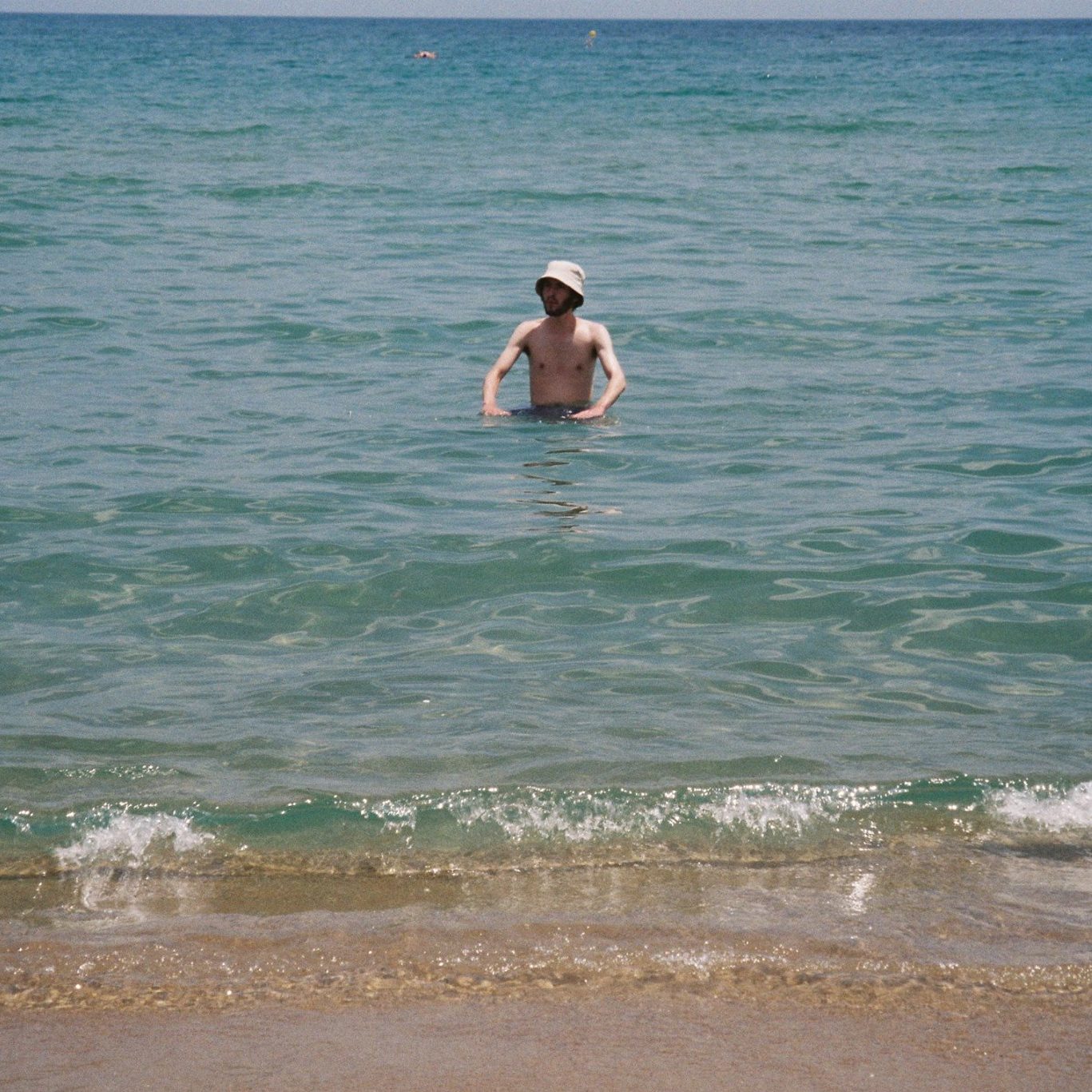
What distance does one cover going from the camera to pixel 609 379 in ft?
28.6

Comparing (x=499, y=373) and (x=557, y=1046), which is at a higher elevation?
(x=499, y=373)

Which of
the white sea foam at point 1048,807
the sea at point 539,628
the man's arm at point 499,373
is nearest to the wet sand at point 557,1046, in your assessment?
the sea at point 539,628

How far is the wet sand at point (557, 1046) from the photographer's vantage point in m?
2.86

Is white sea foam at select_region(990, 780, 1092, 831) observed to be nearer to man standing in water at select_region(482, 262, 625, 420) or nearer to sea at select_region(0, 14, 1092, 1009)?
sea at select_region(0, 14, 1092, 1009)

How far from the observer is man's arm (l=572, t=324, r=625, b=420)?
862 centimetres

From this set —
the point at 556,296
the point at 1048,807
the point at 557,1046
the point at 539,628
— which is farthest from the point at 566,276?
the point at 557,1046

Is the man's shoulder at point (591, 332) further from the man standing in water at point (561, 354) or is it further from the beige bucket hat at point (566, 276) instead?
the beige bucket hat at point (566, 276)

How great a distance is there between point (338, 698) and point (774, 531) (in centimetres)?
249

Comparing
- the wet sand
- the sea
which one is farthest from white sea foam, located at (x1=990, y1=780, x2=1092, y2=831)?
the wet sand

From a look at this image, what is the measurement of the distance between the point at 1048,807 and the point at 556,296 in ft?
17.7

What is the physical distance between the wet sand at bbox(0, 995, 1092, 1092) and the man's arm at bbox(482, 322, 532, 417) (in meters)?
5.83

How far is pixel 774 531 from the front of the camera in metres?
6.63

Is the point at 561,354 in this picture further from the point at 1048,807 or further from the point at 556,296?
the point at 1048,807

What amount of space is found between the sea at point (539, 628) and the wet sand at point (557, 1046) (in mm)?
95
